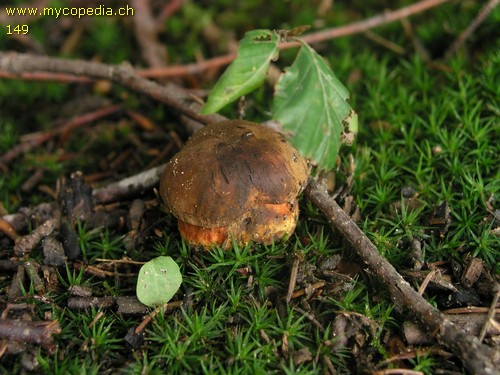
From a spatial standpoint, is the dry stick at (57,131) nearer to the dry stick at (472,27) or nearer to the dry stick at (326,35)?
the dry stick at (326,35)

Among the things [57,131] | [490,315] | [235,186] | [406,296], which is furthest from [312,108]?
[57,131]

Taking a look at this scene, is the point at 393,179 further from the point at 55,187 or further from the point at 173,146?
the point at 55,187

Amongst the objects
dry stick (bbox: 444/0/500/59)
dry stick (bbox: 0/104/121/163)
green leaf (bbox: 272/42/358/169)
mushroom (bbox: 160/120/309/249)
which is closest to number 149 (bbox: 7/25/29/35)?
dry stick (bbox: 0/104/121/163)

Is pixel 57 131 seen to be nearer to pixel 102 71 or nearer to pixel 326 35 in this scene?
pixel 102 71

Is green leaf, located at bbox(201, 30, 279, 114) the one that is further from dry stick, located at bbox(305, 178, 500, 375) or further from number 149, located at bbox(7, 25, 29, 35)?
number 149, located at bbox(7, 25, 29, 35)

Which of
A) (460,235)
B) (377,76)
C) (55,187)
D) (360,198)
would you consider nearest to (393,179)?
(360,198)

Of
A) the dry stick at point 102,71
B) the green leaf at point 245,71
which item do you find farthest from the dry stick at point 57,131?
the green leaf at point 245,71

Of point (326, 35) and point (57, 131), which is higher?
point (326, 35)
